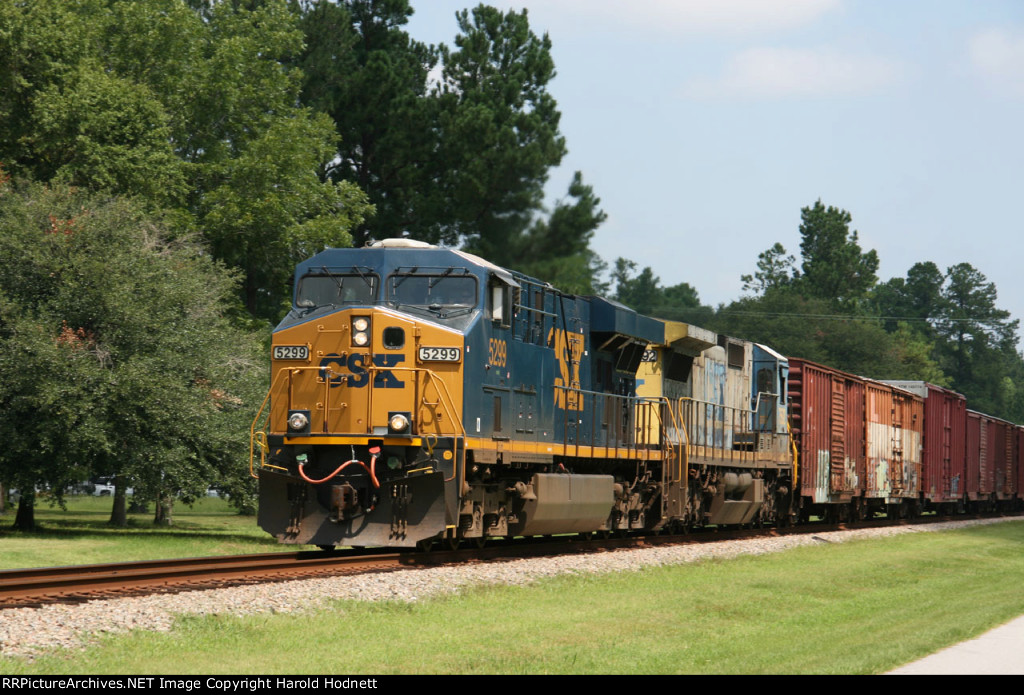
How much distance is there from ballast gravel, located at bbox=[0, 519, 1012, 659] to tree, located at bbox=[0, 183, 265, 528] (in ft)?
34.5

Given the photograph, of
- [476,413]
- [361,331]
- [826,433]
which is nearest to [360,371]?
[361,331]

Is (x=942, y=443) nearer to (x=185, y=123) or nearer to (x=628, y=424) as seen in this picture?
(x=628, y=424)

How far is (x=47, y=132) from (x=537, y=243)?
17.7m

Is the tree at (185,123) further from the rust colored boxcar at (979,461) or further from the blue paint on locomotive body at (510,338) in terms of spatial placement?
the rust colored boxcar at (979,461)

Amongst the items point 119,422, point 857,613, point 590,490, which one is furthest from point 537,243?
point 857,613

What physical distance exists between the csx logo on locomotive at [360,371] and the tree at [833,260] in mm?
104639

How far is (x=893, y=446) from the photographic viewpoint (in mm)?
36219

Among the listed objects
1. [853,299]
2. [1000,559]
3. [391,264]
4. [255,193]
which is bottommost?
[1000,559]

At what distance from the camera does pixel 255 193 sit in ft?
116

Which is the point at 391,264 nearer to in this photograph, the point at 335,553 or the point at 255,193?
the point at 335,553

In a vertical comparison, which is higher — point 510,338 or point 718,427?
point 510,338

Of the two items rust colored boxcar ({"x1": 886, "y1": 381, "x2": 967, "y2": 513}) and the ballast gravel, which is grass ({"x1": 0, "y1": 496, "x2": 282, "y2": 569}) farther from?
rust colored boxcar ({"x1": 886, "y1": 381, "x2": 967, "y2": 513})

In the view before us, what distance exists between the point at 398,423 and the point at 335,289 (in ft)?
7.80

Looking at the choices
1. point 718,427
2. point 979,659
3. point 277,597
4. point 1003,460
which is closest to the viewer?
point 979,659
